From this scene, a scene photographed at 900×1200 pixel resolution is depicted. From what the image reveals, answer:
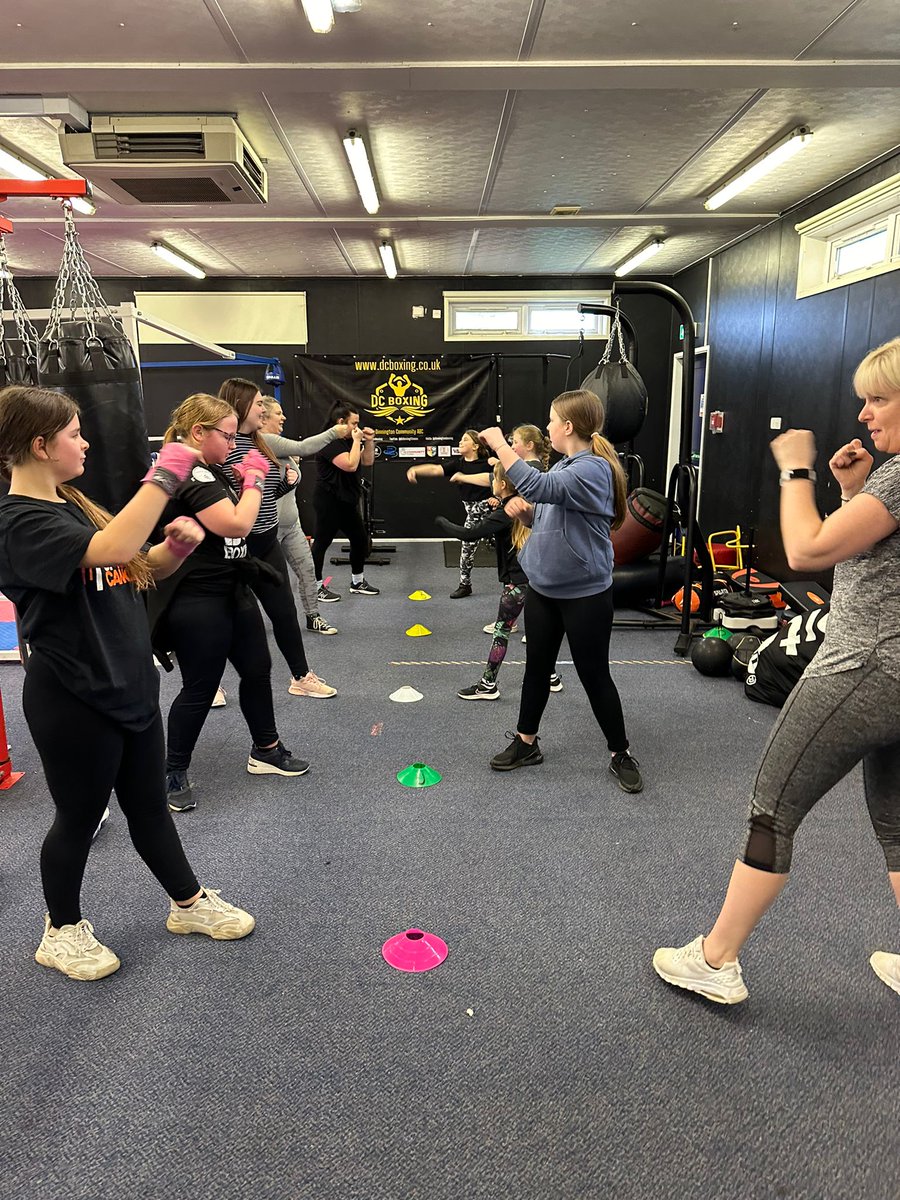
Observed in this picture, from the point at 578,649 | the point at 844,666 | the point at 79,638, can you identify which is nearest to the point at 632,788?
the point at 578,649

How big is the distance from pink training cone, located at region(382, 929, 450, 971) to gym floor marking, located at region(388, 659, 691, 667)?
8.26 feet

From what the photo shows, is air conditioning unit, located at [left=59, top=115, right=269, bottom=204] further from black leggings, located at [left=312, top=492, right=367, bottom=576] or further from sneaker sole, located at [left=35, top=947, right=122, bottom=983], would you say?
sneaker sole, located at [left=35, top=947, right=122, bottom=983]

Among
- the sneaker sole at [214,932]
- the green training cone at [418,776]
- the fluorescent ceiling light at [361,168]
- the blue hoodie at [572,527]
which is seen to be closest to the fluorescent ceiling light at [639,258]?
the fluorescent ceiling light at [361,168]

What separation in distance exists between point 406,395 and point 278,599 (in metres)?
6.30

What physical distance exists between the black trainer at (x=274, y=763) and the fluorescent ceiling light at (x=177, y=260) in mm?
5977

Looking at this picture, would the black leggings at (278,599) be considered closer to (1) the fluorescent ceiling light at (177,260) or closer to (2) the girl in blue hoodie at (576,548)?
(2) the girl in blue hoodie at (576,548)

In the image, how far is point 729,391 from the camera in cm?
752

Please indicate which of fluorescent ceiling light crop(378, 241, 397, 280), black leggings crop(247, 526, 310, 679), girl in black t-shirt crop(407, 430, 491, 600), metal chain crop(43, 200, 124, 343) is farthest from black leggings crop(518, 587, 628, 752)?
fluorescent ceiling light crop(378, 241, 397, 280)

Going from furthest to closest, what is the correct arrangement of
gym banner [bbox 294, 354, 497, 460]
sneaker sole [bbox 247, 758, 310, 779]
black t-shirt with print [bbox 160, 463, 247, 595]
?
gym banner [bbox 294, 354, 497, 460], sneaker sole [bbox 247, 758, 310, 779], black t-shirt with print [bbox 160, 463, 247, 595]

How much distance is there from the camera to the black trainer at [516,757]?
3096 millimetres

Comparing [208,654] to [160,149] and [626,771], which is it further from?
[160,149]

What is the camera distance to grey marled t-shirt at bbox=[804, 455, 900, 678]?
136 centimetres

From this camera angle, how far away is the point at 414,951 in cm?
200

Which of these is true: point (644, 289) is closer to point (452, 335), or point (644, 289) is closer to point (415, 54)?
point (415, 54)
